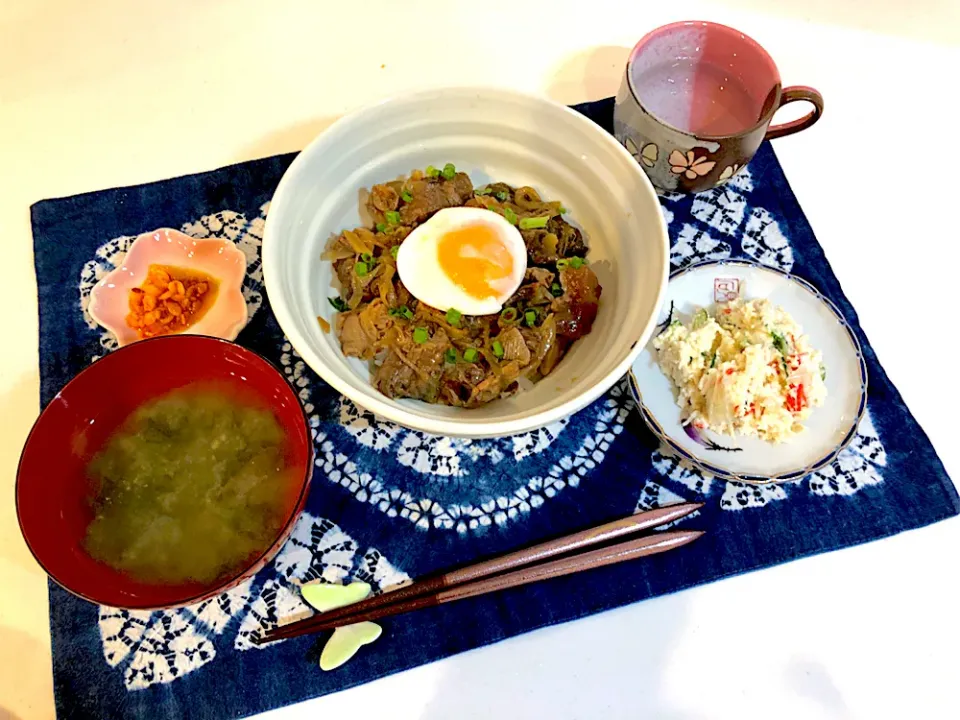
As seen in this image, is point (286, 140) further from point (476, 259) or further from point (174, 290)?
point (476, 259)

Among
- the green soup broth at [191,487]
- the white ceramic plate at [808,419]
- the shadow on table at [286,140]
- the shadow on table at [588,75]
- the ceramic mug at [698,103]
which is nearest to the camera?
the green soup broth at [191,487]

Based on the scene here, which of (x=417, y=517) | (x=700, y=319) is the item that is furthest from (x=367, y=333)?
(x=700, y=319)

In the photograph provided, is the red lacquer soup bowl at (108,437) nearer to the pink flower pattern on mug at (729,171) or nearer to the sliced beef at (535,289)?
the sliced beef at (535,289)

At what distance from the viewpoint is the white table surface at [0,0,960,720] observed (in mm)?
1961

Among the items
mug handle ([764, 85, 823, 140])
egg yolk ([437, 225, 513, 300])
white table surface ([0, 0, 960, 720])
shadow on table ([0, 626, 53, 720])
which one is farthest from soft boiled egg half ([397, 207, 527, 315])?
shadow on table ([0, 626, 53, 720])

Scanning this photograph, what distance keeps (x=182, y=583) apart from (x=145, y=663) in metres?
0.35

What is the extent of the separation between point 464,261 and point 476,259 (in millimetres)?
43

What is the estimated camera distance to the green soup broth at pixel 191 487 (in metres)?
1.83

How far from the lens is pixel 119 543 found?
6.06ft

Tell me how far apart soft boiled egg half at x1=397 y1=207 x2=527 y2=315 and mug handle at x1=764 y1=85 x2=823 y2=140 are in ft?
3.80

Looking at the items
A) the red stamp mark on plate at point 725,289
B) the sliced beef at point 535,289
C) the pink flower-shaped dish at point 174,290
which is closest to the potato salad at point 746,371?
the red stamp mark on plate at point 725,289

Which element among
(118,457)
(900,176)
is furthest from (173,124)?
(900,176)

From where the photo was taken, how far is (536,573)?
1979 mm

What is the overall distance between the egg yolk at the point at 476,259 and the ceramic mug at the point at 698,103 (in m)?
0.76
